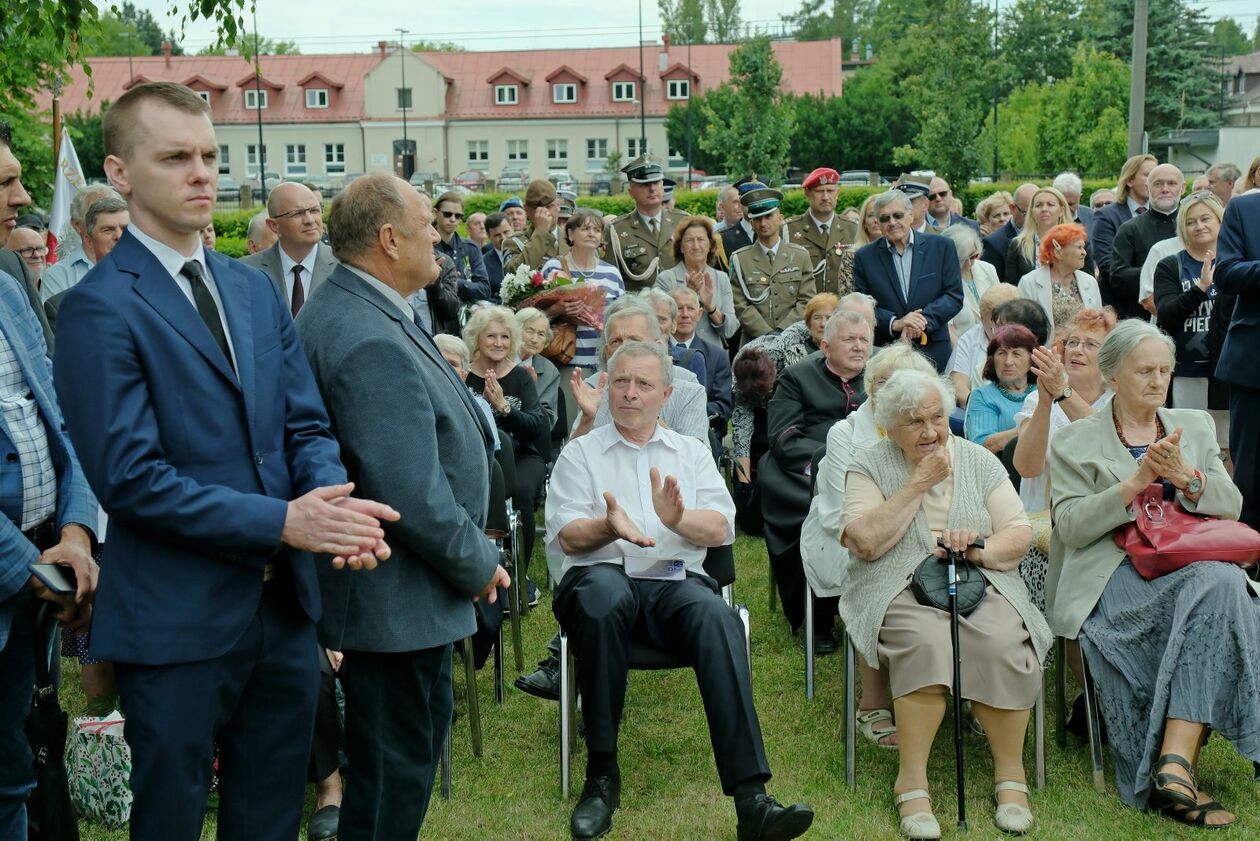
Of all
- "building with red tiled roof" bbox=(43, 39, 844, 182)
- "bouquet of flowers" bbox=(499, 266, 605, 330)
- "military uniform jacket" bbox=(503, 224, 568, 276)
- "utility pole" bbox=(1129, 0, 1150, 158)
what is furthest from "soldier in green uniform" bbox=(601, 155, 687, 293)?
"building with red tiled roof" bbox=(43, 39, 844, 182)

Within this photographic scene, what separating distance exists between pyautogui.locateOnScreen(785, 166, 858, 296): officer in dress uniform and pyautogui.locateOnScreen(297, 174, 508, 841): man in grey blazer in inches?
269

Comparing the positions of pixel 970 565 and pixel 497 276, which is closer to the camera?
pixel 970 565

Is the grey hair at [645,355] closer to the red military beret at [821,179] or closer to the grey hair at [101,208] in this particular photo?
the grey hair at [101,208]

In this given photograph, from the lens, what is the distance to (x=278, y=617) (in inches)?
114

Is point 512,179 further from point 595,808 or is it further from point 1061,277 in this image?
point 595,808

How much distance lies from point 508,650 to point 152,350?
3.92 m

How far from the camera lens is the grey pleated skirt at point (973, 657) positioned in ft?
14.9

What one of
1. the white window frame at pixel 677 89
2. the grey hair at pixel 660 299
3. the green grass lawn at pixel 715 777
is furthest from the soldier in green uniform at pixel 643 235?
the white window frame at pixel 677 89

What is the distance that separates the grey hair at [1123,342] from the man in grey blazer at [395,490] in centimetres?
274

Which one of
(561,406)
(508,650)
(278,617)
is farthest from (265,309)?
(561,406)

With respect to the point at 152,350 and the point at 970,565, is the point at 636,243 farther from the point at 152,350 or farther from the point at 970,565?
the point at 152,350

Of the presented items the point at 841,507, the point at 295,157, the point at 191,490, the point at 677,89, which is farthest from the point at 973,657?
the point at 295,157

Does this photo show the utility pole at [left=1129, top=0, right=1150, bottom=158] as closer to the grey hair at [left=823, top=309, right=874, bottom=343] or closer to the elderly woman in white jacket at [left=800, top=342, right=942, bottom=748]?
the grey hair at [left=823, top=309, right=874, bottom=343]

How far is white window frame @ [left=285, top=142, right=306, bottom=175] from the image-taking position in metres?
71.8
